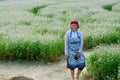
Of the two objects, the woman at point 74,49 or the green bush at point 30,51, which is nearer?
the woman at point 74,49

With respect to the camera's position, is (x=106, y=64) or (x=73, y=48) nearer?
(x=106, y=64)

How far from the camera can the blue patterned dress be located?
30.8ft

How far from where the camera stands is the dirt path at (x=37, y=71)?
10.4 meters

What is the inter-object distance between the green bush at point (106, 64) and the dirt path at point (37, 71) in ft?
4.29

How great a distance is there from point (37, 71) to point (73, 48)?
2.10 metres

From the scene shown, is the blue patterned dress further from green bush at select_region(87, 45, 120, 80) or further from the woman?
green bush at select_region(87, 45, 120, 80)

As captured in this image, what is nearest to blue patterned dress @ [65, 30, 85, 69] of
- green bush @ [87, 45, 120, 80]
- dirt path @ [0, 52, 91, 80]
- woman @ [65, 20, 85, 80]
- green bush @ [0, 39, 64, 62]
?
woman @ [65, 20, 85, 80]

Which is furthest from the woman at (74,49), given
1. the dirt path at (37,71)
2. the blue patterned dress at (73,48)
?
the dirt path at (37,71)

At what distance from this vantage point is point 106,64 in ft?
28.9

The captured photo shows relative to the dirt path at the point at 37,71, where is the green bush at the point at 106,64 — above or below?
above

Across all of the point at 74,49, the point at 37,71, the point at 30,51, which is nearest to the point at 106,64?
the point at 74,49

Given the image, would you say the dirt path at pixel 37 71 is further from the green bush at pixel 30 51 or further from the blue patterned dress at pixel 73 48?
the blue patterned dress at pixel 73 48

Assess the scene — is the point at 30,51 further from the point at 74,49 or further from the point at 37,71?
the point at 74,49

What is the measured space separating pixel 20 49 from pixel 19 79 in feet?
8.87
